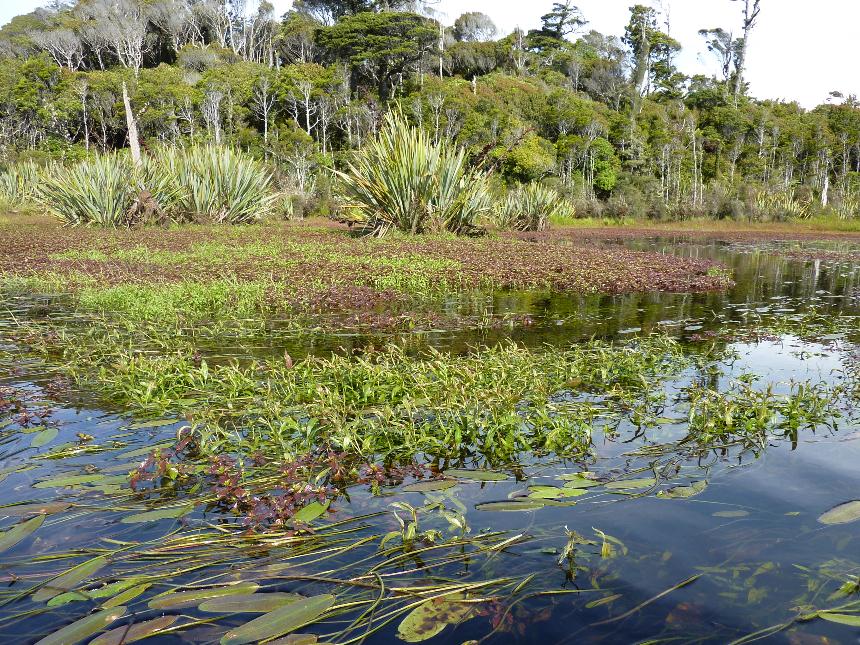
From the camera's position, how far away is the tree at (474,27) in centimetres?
7062

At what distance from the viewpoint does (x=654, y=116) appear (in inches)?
1756

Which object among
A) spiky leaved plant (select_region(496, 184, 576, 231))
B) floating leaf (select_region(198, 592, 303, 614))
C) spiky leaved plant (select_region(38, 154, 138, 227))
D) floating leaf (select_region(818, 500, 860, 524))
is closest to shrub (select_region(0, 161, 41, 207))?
spiky leaved plant (select_region(38, 154, 138, 227))

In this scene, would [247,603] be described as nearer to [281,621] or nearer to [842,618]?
[281,621]

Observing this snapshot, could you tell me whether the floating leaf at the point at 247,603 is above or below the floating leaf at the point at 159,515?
below

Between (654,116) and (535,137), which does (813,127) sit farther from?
(535,137)

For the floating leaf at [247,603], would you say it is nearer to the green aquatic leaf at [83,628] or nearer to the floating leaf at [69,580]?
the green aquatic leaf at [83,628]

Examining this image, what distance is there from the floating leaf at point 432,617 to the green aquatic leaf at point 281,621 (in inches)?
9.0

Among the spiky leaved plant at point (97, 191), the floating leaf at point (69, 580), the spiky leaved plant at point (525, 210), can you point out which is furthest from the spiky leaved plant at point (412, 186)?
the floating leaf at point (69, 580)

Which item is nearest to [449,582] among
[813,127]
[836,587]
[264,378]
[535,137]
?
[836,587]

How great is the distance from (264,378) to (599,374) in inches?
89.7

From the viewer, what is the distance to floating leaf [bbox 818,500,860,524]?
7.92 ft

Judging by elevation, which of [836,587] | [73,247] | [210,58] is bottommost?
[836,587]

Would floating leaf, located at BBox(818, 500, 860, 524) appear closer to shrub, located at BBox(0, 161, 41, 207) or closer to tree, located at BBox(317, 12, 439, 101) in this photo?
shrub, located at BBox(0, 161, 41, 207)

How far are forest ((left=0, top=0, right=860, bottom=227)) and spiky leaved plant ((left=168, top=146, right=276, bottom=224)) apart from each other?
4099mm
